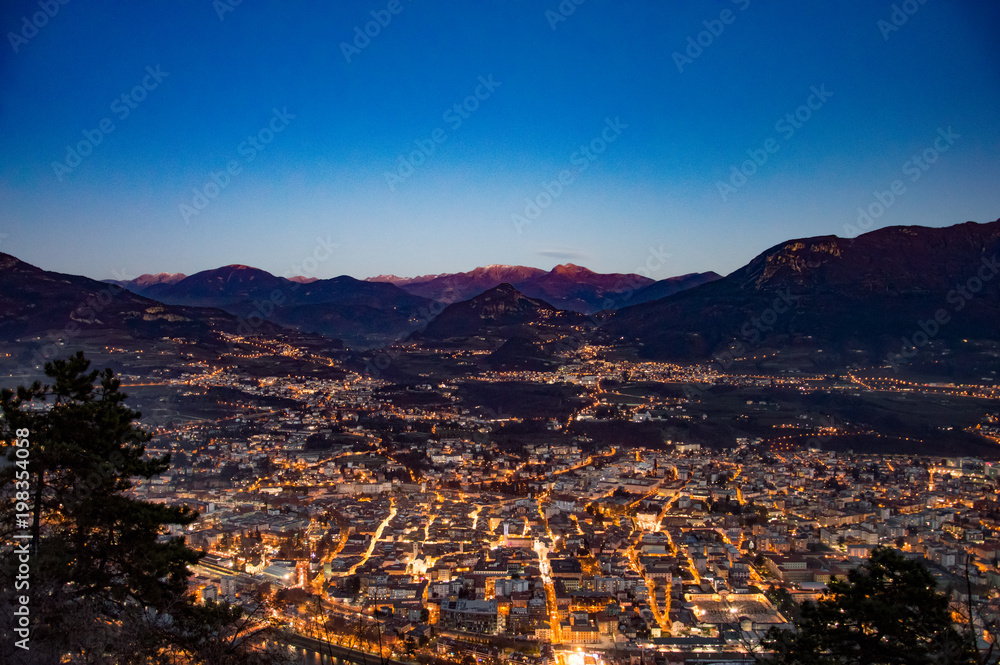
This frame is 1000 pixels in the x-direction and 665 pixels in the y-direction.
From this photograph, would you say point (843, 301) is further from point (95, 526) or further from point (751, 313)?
point (95, 526)

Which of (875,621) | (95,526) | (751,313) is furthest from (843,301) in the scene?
(95,526)

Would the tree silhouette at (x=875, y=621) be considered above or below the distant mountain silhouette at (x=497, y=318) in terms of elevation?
below

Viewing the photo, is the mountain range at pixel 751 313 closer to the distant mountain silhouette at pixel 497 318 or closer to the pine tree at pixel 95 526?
the distant mountain silhouette at pixel 497 318

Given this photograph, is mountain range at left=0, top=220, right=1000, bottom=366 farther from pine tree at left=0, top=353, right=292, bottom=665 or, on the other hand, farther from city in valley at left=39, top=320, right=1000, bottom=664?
pine tree at left=0, top=353, right=292, bottom=665

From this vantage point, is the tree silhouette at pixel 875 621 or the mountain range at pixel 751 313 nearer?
the tree silhouette at pixel 875 621

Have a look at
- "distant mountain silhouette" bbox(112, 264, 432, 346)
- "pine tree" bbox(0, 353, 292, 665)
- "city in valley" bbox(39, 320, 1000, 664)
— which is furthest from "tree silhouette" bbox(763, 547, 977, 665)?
"distant mountain silhouette" bbox(112, 264, 432, 346)

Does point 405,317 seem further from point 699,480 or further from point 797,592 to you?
point 797,592

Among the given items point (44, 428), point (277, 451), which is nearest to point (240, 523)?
point (277, 451)

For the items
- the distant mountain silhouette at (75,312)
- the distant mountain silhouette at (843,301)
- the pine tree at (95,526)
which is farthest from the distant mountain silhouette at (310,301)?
the pine tree at (95,526)
